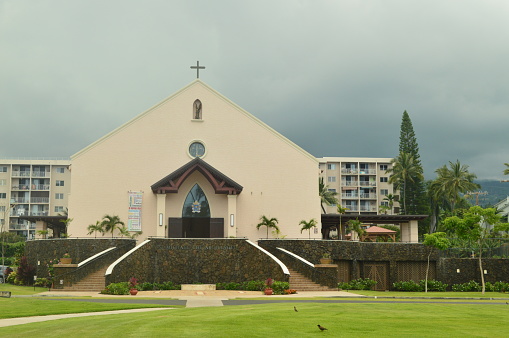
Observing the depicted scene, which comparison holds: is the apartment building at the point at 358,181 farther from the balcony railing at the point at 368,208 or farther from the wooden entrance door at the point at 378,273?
the wooden entrance door at the point at 378,273

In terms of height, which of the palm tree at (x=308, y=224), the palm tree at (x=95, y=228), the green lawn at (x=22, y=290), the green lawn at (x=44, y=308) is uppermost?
the palm tree at (x=308, y=224)

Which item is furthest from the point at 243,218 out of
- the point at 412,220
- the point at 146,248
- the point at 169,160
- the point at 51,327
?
the point at 51,327

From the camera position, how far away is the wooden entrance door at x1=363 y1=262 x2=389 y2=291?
42906 millimetres

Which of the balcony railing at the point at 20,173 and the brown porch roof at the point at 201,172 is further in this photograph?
the balcony railing at the point at 20,173

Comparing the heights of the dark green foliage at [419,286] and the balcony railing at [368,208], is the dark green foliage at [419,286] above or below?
below

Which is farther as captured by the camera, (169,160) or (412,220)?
(412,220)

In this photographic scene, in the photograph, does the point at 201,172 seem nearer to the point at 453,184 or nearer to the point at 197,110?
the point at 197,110

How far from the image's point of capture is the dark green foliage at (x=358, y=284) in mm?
39781

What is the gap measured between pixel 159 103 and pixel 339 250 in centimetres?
2016

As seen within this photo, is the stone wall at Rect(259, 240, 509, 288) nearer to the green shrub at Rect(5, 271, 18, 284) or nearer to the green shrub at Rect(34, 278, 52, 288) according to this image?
the green shrub at Rect(34, 278, 52, 288)

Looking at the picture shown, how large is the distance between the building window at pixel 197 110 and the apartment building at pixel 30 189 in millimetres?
56761

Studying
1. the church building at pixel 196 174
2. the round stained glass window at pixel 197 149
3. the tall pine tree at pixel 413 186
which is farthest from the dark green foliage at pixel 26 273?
the tall pine tree at pixel 413 186

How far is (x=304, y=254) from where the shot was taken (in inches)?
1649

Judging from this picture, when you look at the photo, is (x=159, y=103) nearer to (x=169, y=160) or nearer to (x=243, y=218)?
(x=169, y=160)
